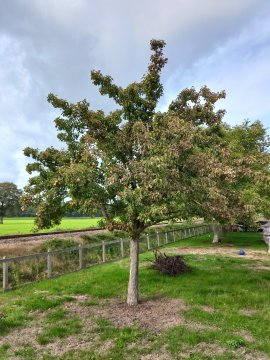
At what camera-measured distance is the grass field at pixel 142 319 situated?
23.5 feet

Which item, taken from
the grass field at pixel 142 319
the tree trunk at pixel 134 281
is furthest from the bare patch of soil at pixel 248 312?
the tree trunk at pixel 134 281

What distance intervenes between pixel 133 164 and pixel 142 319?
4050mm

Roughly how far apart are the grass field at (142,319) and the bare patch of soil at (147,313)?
0.08 feet

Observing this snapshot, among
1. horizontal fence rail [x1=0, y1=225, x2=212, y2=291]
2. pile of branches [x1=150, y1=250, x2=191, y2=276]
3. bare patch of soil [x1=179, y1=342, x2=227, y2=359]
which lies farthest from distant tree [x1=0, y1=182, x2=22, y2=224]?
bare patch of soil [x1=179, y1=342, x2=227, y2=359]

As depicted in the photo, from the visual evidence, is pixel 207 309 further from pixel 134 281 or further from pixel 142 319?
pixel 134 281

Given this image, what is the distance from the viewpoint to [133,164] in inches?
363

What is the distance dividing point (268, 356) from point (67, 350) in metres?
4.01

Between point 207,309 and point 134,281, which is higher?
point 134,281

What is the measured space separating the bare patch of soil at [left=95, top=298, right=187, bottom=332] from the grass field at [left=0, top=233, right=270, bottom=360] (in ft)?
0.08

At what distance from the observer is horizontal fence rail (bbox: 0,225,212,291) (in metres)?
15.2

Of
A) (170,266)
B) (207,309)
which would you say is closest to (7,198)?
(170,266)

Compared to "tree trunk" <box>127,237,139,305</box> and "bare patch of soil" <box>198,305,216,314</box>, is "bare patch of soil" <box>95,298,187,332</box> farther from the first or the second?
"bare patch of soil" <box>198,305,216,314</box>

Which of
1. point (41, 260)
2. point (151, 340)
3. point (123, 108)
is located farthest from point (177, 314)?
point (41, 260)

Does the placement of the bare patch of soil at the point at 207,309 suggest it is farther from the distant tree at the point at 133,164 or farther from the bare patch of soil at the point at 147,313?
the distant tree at the point at 133,164
